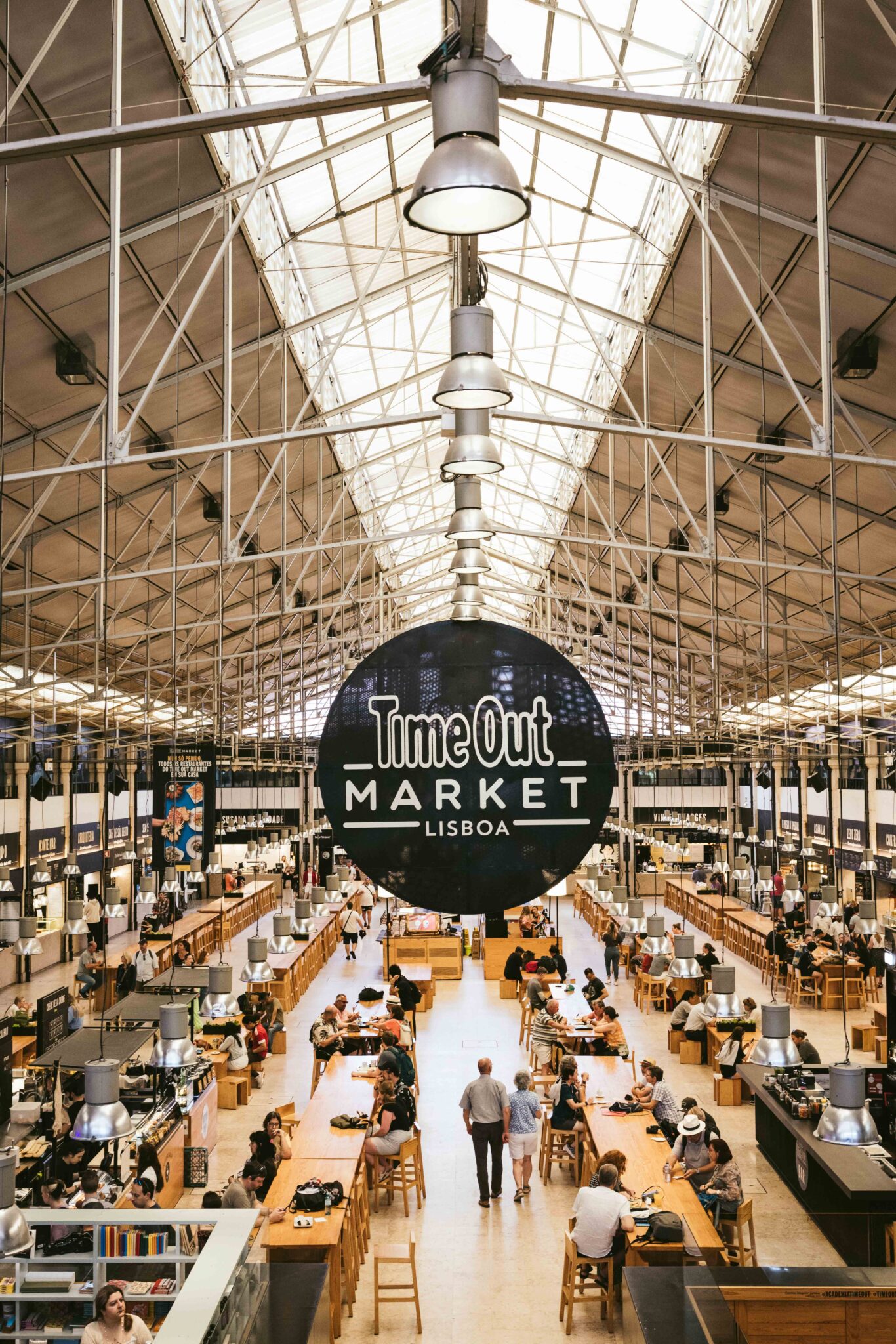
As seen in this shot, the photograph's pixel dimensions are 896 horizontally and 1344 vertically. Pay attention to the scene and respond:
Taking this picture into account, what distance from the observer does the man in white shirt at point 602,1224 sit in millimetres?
9141

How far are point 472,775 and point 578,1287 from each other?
6914mm

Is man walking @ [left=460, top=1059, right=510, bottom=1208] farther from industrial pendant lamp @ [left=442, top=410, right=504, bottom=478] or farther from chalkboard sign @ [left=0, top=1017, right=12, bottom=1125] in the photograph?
industrial pendant lamp @ [left=442, top=410, right=504, bottom=478]

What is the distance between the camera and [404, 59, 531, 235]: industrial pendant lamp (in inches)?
102

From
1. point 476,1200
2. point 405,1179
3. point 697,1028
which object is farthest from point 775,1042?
point 697,1028

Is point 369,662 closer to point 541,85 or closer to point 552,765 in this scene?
point 552,765

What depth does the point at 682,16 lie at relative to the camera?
939cm

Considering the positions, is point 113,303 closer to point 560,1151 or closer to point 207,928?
point 560,1151

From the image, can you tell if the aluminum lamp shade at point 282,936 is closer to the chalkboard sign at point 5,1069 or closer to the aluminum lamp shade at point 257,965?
the aluminum lamp shade at point 257,965

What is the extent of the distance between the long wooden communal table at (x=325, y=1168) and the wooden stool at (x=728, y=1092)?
5103mm

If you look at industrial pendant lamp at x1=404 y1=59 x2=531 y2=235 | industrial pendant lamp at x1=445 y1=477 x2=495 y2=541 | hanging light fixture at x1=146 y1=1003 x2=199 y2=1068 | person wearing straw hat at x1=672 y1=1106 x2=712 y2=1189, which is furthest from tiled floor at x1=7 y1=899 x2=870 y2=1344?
industrial pendant lamp at x1=404 y1=59 x2=531 y2=235

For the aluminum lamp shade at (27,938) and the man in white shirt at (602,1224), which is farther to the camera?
the aluminum lamp shade at (27,938)

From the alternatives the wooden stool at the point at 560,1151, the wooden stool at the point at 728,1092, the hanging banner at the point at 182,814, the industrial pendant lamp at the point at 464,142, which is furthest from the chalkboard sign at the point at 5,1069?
the industrial pendant lamp at the point at 464,142

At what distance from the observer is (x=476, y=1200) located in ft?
Answer: 38.7

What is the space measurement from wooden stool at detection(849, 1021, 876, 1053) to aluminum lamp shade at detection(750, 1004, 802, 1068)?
8.90 m
